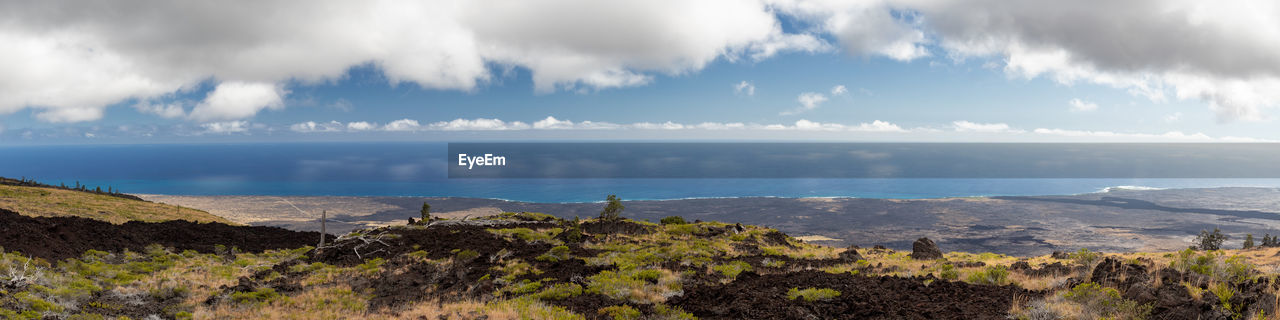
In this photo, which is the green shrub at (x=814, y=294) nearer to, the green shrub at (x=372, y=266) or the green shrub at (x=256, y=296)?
the green shrub at (x=256, y=296)

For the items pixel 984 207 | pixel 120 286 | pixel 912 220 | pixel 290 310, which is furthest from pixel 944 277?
pixel 984 207

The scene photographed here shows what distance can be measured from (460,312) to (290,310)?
660cm

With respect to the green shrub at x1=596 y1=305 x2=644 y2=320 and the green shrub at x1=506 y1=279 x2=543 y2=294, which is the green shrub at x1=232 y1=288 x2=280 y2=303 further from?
the green shrub at x1=596 y1=305 x2=644 y2=320

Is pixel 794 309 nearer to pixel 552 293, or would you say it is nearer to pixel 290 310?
pixel 552 293

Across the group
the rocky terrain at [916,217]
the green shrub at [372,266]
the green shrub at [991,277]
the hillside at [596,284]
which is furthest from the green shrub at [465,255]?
the rocky terrain at [916,217]

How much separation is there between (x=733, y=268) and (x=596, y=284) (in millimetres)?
6723

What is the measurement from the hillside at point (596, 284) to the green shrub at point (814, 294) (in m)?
0.05

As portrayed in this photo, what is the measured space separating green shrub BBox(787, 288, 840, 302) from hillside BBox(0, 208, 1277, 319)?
49mm

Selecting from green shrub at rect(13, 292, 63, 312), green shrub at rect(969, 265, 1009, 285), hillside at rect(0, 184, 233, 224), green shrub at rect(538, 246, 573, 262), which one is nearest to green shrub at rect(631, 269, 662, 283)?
green shrub at rect(538, 246, 573, 262)

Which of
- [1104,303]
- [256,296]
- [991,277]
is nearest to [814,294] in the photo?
[1104,303]

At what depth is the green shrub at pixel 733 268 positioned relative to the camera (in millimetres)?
20981

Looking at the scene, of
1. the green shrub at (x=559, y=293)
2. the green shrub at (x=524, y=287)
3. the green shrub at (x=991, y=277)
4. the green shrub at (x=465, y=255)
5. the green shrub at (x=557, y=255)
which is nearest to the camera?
the green shrub at (x=991, y=277)

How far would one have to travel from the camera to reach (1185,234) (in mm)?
138000

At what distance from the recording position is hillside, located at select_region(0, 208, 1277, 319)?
497 inches
